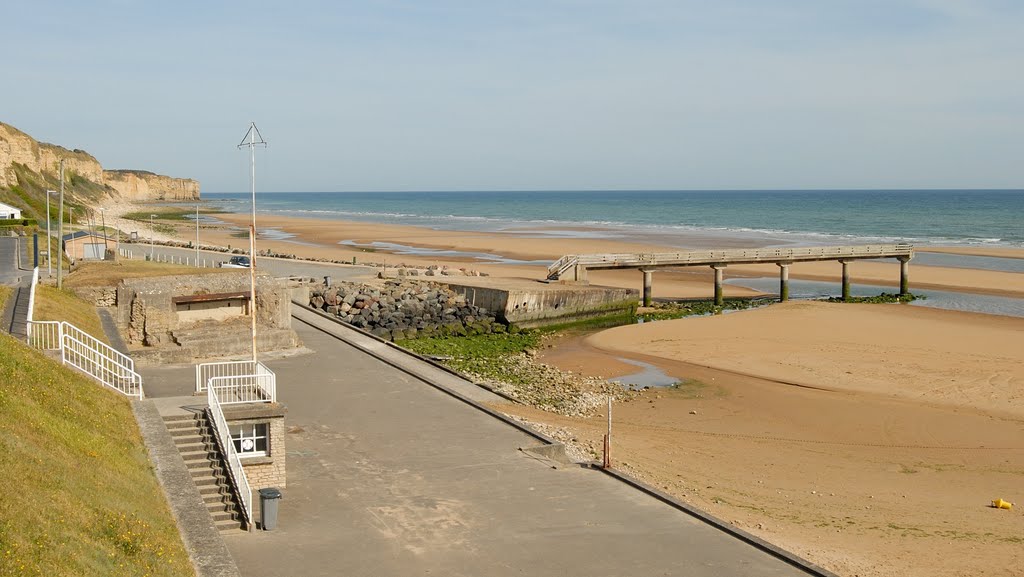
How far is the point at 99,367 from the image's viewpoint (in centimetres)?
1767

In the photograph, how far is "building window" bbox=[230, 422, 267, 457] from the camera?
15828 millimetres

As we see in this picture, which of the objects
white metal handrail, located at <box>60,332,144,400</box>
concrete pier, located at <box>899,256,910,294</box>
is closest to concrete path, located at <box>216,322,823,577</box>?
white metal handrail, located at <box>60,332,144,400</box>

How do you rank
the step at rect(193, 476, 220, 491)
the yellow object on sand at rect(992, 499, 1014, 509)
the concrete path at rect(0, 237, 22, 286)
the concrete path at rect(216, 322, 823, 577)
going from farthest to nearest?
the concrete path at rect(0, 237, 22, 286), the yellow object on sand at rect(992, 499, 1014, 509), the step at rect(193, 476, 220, 491), the concrete path at rect(216, 322, 823, 577)

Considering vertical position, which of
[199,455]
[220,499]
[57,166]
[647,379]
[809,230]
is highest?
[57,166]

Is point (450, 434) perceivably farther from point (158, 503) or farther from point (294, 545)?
point (158, 503)

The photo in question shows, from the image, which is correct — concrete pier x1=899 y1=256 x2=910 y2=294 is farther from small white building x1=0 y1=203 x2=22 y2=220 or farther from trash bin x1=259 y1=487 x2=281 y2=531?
small white building x1=0 y1=203 x2=22 y2=220

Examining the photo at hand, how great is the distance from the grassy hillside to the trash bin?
1.73 meters

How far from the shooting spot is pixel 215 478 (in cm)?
1503

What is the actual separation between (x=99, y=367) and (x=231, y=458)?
4575 mm

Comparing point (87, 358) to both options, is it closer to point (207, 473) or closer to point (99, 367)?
point (99, 367)

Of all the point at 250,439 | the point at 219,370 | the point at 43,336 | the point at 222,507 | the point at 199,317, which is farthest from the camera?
the point at 199,317

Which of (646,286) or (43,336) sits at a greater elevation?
(43,336)

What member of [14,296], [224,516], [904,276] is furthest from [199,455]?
[904,276]

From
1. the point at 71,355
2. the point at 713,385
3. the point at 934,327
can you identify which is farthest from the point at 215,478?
the point at 934,327
